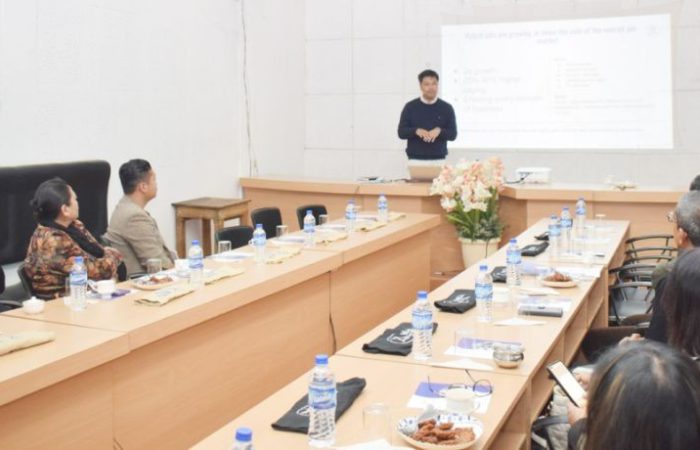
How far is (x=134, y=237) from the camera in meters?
4.94

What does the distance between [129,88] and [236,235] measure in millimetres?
1944

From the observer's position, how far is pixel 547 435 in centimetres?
283

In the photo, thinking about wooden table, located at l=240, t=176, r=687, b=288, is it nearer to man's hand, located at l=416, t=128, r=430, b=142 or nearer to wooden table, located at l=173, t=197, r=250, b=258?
man's hand, located at l=416, t=128, r=430, b=142

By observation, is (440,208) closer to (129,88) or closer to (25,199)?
(129,88)

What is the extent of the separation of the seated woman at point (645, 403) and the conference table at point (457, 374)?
64 cm

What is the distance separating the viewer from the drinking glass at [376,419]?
232 cm

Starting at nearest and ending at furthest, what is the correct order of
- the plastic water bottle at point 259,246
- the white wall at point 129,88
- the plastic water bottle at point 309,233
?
the plastic water bottle at point 259,246 < the plastic water bottle at point 309,233 < the white wall at point 129,88

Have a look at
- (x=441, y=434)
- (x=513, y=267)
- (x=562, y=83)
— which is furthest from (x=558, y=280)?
(x=562, y=83)

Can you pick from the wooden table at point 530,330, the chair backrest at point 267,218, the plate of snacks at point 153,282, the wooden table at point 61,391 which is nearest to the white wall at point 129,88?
the chair backrest at point 267,218

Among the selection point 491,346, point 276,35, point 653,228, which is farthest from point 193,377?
point 276,35

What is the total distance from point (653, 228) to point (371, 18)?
418 centimetres

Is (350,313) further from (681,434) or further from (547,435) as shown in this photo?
(681,434)

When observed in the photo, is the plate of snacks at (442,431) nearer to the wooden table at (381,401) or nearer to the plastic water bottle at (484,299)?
the wooden table at (381,401)

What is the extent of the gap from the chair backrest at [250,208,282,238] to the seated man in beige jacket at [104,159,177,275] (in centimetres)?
98
